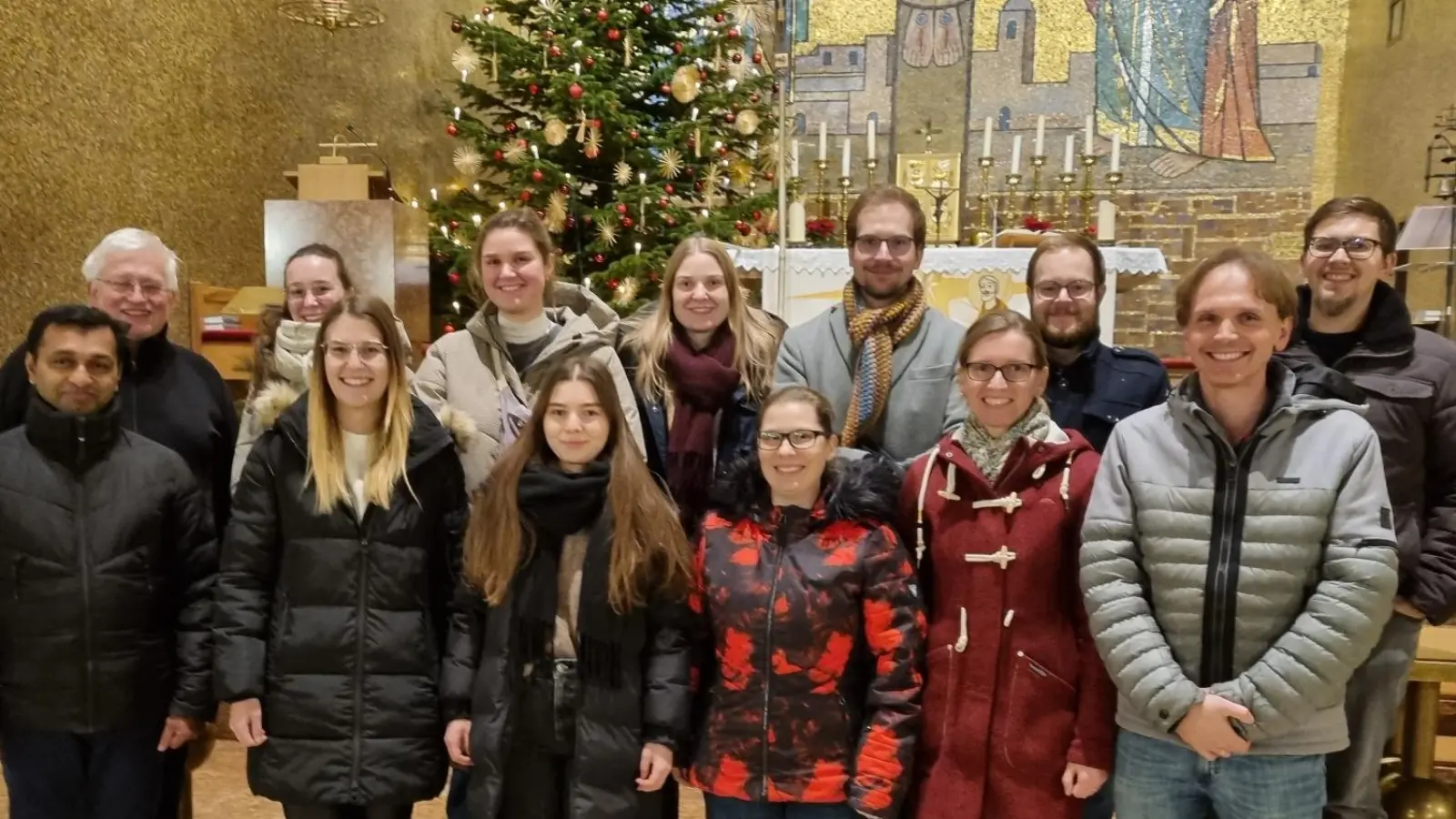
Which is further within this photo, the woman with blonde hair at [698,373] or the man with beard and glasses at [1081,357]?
the woman with blonde hair at [698,373]

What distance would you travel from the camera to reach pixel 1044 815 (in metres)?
2.03

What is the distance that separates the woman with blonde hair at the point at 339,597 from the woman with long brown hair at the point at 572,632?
122 mm

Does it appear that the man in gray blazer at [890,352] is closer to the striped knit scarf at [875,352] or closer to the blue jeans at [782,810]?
the striped knit scarf at [875,352]

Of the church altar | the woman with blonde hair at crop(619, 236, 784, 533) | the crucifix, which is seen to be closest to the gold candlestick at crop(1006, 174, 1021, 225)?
the crucifix

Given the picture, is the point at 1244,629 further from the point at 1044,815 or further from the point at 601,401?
the point at 601,401

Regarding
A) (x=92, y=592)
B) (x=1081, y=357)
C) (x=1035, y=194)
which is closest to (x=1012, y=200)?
(x=1035, y=194)

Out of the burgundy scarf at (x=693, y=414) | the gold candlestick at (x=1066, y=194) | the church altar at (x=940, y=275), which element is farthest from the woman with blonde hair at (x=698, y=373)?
the gold candlestick at (x=1066, y=194)

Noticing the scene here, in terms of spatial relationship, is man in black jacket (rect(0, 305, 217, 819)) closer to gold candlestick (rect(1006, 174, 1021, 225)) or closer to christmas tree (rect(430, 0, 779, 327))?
christmas tree (rect(430, 0, 779, 327))

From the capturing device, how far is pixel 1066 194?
6.67 meters

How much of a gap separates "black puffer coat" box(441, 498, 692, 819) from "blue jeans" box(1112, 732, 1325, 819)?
2.94 ft

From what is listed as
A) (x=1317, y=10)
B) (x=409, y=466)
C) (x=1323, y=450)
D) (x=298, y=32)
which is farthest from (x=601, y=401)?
(x=1317, y=10)

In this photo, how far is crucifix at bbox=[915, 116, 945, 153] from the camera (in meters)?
7.59

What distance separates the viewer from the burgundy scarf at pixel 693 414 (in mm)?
2674

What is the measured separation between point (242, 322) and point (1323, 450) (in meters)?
4.76
